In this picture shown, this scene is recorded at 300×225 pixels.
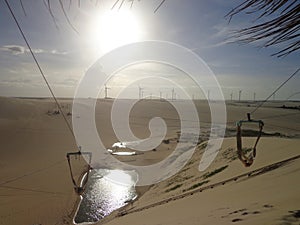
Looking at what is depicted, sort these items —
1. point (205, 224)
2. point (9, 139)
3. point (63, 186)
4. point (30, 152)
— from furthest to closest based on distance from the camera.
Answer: point (9, 139) < point (30, 152) < point (63, 186) < point (205, 224)

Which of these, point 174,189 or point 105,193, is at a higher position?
point 174,189

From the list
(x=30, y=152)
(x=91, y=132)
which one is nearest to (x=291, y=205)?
(x=30, y=152)

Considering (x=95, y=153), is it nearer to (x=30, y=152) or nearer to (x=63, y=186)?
(x=30, y=152)

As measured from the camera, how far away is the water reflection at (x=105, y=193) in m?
12.6

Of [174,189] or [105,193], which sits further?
[105,193]

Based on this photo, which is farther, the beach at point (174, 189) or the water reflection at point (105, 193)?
the water reflection at point (105, 193)

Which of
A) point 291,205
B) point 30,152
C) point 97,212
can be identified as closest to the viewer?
point 291,205

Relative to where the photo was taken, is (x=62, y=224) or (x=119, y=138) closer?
(x=62, y=224)

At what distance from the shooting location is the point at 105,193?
1483 cm

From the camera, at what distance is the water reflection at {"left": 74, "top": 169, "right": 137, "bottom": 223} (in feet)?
41.4

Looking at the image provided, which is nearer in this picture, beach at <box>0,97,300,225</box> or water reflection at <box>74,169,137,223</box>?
beach at <box>0,97,300,225</box>

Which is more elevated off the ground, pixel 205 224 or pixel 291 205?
pixel 291 205

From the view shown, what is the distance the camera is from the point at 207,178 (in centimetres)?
1168

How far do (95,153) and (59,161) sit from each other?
10.9 feet
